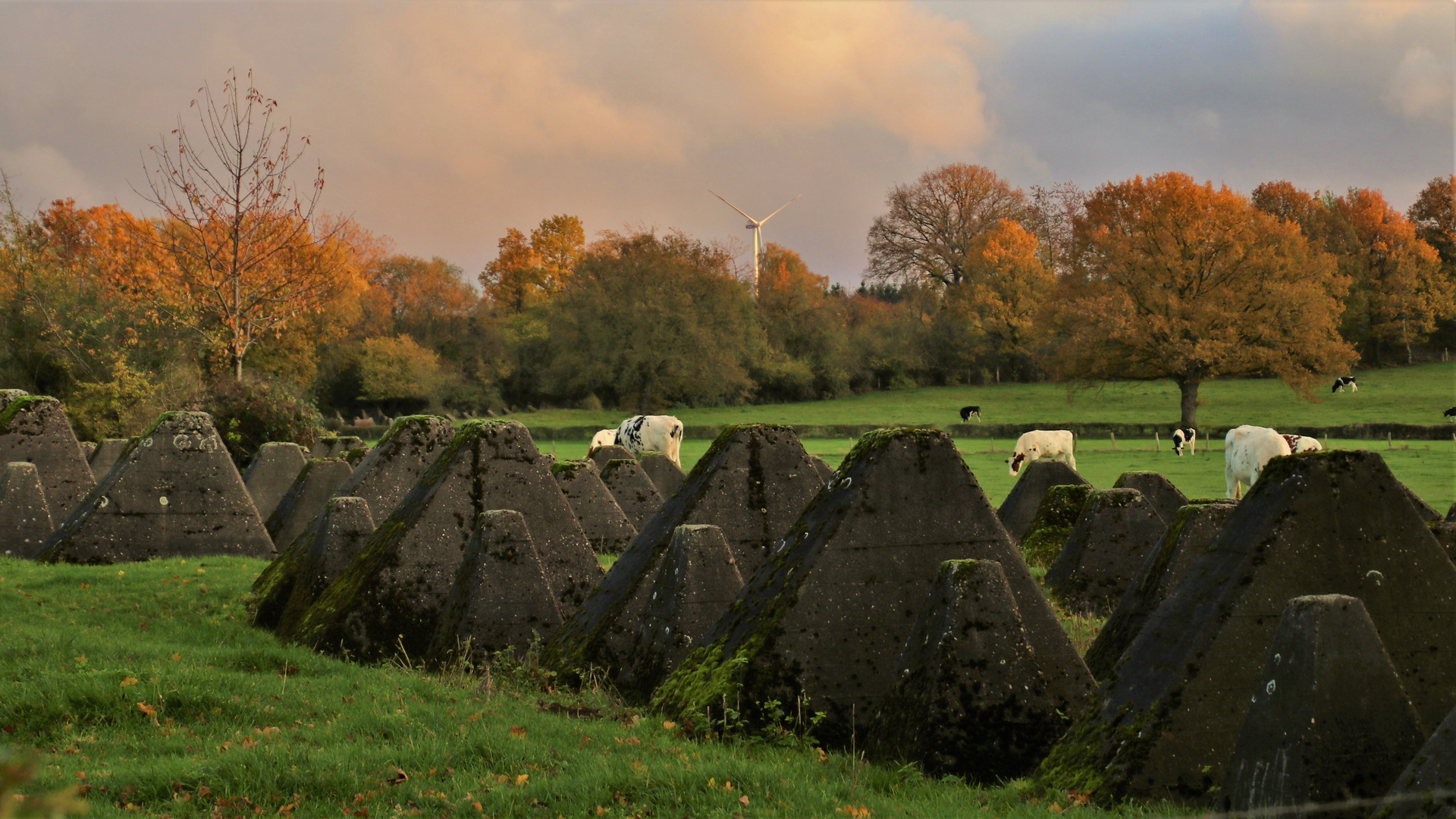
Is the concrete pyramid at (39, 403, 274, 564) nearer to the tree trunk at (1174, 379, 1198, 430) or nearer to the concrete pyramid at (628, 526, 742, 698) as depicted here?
the concrete pyramid at (628, 526, 742, 698)

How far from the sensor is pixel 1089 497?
13359mm

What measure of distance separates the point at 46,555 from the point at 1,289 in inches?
1219

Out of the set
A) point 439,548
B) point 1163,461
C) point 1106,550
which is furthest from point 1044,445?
point 439,548

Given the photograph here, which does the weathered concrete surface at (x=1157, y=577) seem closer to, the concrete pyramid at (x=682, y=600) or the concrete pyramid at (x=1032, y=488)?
the concrete pyramid at (x=682, y=600)

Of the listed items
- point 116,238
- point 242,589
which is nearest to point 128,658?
point 242,589

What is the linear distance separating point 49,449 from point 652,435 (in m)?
19.1

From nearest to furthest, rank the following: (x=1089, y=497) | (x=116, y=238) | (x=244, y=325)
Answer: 1. (x=1089, y=497)
2. (x=244, y=325)
3. (x=116, y=238)

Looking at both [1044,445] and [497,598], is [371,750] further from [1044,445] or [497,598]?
[1044,445]

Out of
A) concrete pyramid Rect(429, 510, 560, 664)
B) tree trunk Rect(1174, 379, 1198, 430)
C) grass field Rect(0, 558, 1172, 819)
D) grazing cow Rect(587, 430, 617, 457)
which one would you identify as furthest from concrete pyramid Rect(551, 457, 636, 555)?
tree trunk Rect(1174, 379, 1198, 430)

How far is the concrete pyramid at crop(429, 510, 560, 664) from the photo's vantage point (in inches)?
396

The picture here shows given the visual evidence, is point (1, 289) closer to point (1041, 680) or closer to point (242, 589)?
point (242, 589)

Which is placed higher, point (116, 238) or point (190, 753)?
point (116, 238)

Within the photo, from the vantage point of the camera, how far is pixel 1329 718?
16.5 feet

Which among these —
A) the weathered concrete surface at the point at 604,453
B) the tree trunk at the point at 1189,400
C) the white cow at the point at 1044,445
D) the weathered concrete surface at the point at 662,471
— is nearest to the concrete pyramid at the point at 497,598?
the weathered concrete surface at the point at 662,471
